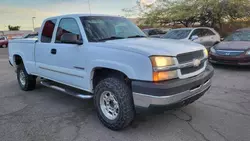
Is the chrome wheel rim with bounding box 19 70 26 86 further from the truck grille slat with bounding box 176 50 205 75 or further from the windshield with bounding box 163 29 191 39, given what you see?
the windshield with bounding box 163 29 191 39

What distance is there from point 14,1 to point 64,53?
11.3 metres

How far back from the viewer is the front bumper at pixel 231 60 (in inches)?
289

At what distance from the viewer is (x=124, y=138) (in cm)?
317

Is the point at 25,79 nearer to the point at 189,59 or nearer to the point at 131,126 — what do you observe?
the point at 131,126

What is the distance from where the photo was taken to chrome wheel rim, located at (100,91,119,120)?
11.1 ft

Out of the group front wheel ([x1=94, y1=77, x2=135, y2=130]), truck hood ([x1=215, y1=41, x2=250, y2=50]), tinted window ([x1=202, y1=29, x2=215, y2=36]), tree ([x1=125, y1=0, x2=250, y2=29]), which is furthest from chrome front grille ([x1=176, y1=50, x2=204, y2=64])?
tree ([x1=125, y1=0, x2=250, y2=29])

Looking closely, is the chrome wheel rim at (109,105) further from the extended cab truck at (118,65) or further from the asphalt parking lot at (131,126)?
the asphalt parking lot at (131,126)

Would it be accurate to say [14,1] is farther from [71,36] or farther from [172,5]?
[172,5]

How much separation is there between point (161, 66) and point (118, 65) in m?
0.63

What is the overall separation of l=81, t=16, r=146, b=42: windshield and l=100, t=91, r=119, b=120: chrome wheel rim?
3.17 feet

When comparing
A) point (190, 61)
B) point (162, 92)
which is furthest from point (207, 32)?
point (162, 92)

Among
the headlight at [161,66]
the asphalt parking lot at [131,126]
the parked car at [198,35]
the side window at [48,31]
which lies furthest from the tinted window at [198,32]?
the headlight at [161,66]

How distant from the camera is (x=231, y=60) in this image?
7609 mm

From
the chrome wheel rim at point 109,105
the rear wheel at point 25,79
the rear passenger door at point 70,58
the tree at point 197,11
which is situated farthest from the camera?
the tree at point 197,11
